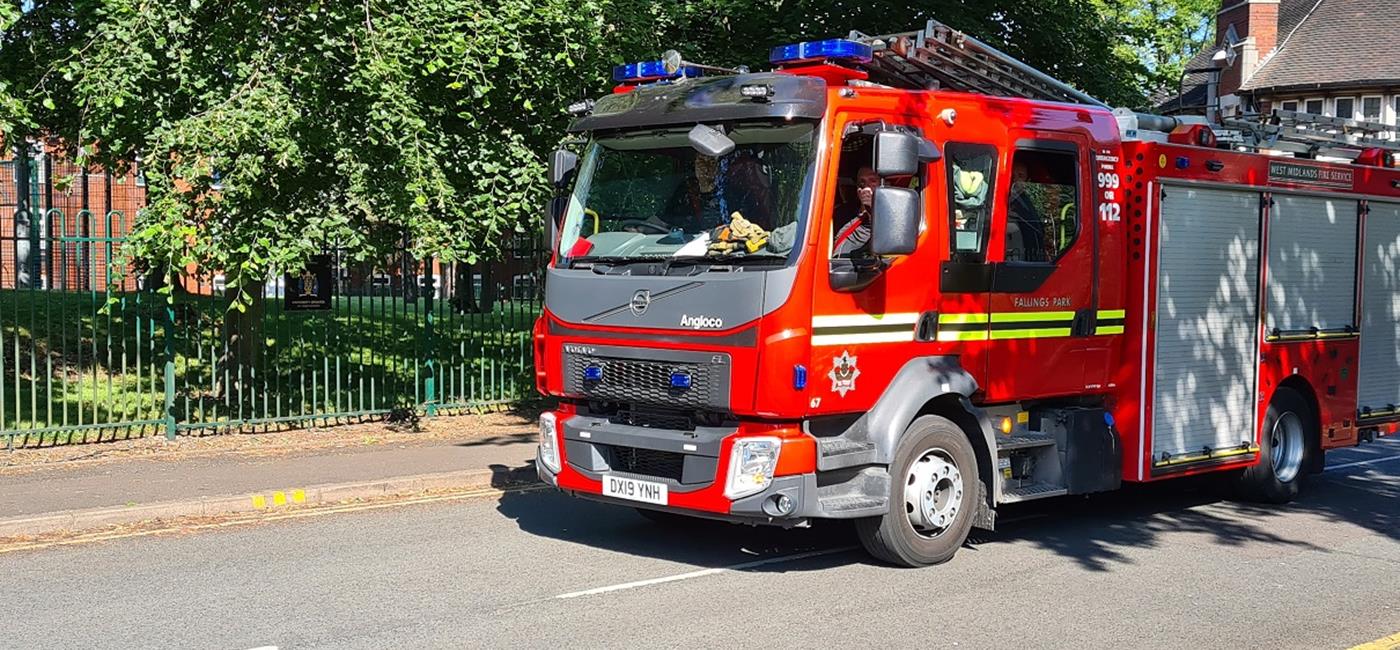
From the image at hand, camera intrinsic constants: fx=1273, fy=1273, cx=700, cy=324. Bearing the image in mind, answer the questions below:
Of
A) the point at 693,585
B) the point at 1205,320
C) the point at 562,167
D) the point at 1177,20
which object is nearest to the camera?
the point at 693,585

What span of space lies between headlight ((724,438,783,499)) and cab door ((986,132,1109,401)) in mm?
1815

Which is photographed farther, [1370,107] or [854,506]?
[1370,107]

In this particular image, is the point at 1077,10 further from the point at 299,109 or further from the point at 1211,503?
the point at 299,109

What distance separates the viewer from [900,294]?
776cm

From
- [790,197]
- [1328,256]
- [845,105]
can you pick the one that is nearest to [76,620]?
[790,197]

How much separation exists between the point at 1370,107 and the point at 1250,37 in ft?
18.2

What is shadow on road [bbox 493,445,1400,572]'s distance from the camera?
8.54 m

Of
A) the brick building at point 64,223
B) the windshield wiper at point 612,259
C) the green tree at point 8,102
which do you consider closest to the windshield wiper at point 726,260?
the windshield wiper at point 612,259

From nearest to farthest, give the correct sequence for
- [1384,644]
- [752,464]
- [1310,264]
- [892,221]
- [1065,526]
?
1. [1384,644]
2. [892,221]
3. [752,464]
4. [1065,526]
5. [1310,264]

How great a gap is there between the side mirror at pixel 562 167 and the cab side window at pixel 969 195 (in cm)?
256

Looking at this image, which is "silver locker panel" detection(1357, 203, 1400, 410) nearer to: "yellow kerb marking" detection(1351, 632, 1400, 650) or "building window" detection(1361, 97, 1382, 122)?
"yellow kerb marking" detection(1351, 632, 1400, 650)

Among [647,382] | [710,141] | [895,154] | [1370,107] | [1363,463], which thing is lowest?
[1363,463]

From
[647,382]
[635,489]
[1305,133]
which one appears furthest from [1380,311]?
[635,489]

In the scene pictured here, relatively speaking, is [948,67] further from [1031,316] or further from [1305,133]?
[1305,133]
